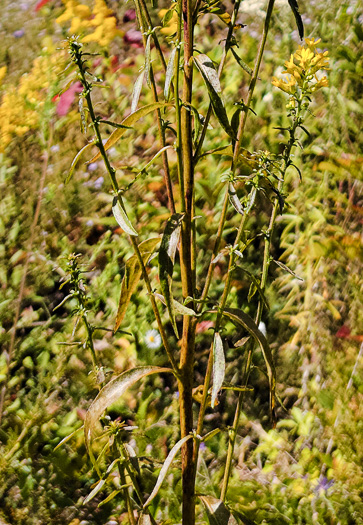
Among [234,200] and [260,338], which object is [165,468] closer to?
[260,338]

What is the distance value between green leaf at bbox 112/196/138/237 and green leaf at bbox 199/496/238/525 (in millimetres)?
615

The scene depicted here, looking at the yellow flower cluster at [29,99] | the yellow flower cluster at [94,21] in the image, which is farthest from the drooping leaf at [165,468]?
the yellow flower cluster at [94,21]

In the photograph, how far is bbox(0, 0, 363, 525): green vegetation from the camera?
1047 millimetres

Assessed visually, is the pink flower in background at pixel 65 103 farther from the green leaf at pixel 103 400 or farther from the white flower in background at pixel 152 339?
the green leaf at pixel 103 400

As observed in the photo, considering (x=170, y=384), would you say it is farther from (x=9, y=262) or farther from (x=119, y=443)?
(x=9, y=262)

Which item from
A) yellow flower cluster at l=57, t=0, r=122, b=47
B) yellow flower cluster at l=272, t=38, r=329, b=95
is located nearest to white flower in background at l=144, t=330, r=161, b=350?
yellow flower cluster at l=272, t=38, r=329, b=95

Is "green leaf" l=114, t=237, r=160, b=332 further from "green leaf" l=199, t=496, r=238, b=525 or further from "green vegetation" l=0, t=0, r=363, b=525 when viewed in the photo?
"green leaf" l=199, t=496, r=238, b=525

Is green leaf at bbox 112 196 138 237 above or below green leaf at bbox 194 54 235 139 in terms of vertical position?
below

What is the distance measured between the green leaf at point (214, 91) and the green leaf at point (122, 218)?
0.22 metres

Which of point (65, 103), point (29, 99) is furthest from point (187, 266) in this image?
point (65, 103)

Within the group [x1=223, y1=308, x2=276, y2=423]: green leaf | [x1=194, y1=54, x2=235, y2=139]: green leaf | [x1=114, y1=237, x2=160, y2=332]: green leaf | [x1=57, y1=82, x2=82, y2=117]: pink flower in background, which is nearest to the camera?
[x1=194, y1=54, x2=235, y2=139]: green leaf

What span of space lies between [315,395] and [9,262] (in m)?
1.54

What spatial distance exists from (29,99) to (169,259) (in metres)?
1.87

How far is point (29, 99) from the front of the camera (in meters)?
2.34
